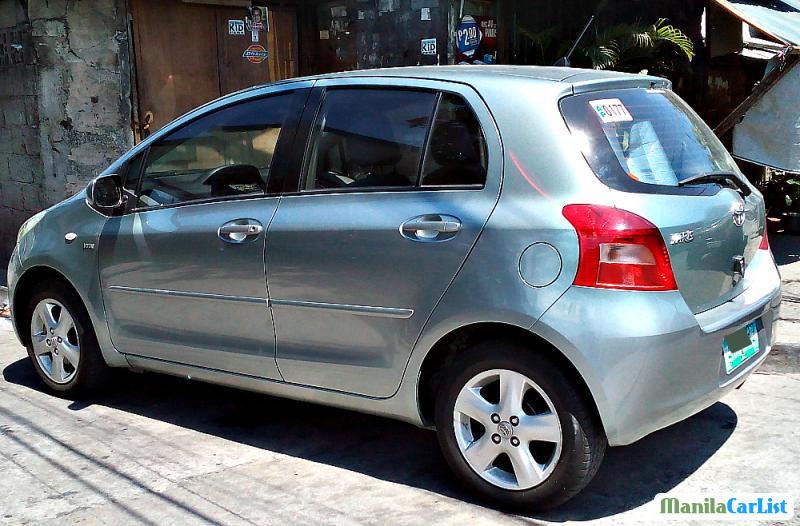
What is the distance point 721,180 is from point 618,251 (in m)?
0.85

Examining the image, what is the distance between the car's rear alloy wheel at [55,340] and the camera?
500 centimetres

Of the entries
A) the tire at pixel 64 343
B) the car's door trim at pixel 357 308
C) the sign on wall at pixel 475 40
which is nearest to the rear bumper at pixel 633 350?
the car's door trim at pixel 357 308

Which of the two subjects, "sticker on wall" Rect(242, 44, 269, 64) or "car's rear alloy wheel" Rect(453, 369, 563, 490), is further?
"sticker on wall" Rect(242, 44, 269, 64)

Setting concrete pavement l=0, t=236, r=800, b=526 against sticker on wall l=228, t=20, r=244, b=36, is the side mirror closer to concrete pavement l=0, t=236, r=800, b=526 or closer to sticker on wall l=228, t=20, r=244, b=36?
concrete pavement l=0, t=236, r=800, b=526

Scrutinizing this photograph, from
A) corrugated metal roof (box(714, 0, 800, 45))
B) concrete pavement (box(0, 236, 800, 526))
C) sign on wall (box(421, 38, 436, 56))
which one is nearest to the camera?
concrete pavement (box(0, 236, 800, 526))

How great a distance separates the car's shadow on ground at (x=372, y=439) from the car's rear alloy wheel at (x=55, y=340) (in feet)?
0.76

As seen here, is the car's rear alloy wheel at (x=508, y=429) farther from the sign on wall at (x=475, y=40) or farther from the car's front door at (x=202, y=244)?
the sign on wall at (x=475, y=40)

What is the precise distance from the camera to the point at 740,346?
3588 mm

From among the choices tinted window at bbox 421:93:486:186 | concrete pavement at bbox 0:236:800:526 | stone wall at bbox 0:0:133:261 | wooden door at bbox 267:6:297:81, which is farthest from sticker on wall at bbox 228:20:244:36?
tinted window at bbox 421:93:486:186

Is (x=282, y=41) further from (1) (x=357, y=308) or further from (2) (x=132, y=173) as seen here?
(1) (x=357, y=308)

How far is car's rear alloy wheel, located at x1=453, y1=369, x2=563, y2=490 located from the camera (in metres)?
3.37

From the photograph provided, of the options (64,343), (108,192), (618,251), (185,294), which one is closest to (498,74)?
(618,251)

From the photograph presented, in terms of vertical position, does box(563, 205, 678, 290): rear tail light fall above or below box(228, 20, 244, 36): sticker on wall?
below

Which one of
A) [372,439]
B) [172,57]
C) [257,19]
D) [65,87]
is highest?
[257,19]
